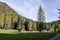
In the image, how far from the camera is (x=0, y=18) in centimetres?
13762

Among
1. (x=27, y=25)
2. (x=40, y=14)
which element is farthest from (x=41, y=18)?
(x=27, y=25)

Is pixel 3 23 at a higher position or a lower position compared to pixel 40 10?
lower

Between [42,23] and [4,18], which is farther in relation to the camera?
[4,18]

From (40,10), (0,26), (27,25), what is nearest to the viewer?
(40,10)

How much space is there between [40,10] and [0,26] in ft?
110

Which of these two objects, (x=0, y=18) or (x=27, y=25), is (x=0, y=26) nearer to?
(x=0, y=18)

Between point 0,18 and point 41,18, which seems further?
point 0,18

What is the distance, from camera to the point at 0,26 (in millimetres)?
135625

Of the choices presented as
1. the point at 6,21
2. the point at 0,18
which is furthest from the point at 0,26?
the point at 6,21

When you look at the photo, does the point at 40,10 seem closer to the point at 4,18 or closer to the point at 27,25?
the point at 27,25

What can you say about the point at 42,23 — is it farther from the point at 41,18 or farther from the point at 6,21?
the point at 6,21

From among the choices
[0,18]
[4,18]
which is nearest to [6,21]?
[4,18]

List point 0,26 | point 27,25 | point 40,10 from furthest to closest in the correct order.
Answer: point 27,25 → point 0,26 → point 40,10

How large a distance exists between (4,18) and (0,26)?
16.8 meters
